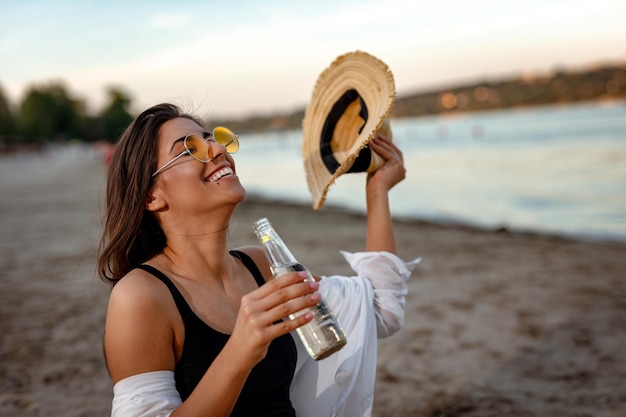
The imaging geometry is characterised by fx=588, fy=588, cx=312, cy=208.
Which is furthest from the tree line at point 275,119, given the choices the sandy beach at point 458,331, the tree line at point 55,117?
the sandy beach at point 458,331

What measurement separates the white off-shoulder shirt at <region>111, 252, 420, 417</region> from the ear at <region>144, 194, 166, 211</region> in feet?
2.24

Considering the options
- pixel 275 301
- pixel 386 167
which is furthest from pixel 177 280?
pixel 386 167

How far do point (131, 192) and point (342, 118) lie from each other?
0.93m

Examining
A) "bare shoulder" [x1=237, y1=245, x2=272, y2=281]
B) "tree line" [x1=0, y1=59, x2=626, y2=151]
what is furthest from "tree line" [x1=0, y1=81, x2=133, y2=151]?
"bare shoulder" [x1=237, y1=245, x2=272, y2=281]

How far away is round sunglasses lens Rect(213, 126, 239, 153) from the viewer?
208 cm

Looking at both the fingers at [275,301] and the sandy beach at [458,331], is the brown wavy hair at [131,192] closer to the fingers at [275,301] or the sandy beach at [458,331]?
the sandy beach at [458,331]

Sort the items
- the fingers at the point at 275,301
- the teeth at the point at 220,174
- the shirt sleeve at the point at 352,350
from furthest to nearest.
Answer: the shirt sleeve at the point at 352,350 < the teeth at the point at 220,174 < the fingers at the point at 275,301

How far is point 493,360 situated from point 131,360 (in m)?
3.51

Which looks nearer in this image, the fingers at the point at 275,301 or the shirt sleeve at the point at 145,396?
the fingers at the point at 275,301

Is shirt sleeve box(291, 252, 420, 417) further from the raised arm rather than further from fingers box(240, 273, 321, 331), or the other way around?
fingers box(240, 273, 321, 331)

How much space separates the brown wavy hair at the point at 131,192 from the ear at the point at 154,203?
0.08ft

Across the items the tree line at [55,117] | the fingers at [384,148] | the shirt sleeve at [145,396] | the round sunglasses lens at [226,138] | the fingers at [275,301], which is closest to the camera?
the fingers at [275,301]

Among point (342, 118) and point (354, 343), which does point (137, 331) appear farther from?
point (342, 118)

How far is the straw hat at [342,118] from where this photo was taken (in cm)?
221
